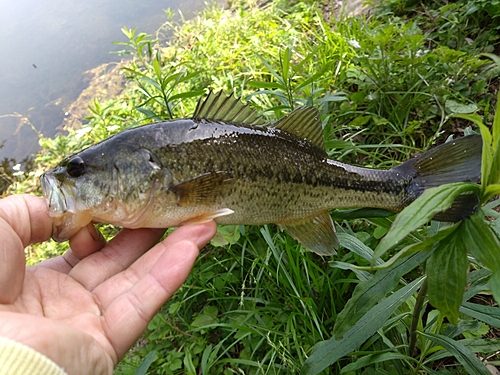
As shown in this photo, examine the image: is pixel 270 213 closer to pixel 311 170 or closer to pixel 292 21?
pixel 311 170

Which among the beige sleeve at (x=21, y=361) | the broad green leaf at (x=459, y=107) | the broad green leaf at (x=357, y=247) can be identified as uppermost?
the beige sleeve at (x=21, y=361)

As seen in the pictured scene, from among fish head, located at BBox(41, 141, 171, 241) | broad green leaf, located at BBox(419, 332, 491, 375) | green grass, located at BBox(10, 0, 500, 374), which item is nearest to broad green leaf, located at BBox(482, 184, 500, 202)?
green grass, located at BBox(10, 0, 500, 374)

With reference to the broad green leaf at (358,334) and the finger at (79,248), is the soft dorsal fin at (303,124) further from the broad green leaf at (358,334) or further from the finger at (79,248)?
the finger at (79,248)

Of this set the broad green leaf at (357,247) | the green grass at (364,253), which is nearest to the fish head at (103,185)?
the green grass at (364,253)

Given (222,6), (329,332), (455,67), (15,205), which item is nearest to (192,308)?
(329,332)

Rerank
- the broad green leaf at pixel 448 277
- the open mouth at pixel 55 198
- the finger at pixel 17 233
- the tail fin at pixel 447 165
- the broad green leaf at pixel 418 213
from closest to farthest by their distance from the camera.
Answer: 1. the broad green leaf at pixel 418 213
2. the broad green leaf at pixel 448 277
3. the finger at pixel 17 233
4. the tail fin at pixel 447 165
5. the open mouth at pixel 55 198

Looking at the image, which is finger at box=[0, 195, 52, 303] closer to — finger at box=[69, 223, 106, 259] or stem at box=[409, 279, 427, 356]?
finger at box=[69, 223, 106, 259]

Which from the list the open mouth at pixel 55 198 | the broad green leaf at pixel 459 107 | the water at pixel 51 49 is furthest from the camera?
the water at pixel 51 49
